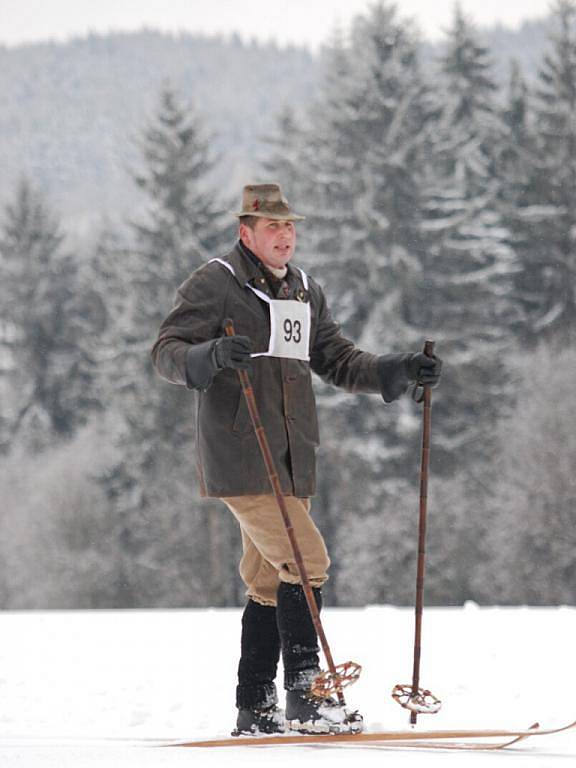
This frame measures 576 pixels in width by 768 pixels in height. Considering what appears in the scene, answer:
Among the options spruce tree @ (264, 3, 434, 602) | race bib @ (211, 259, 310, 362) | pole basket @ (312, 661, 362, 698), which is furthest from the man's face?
spruce tree @ (264, 3, 434, 602)

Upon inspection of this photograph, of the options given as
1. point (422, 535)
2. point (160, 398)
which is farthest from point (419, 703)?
point (160, 398)

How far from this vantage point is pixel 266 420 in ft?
17.5

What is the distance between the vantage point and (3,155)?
71.9m

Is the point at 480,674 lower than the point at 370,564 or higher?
higher

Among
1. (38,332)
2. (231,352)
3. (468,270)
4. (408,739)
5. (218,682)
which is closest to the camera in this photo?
(408,739)

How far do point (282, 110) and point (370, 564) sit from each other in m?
14.1

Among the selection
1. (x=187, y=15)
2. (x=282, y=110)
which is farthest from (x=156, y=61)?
(x=282, y=110)

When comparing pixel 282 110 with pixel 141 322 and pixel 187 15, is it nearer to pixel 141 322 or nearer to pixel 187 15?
pixel 141 322

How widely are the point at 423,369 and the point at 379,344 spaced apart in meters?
27.9

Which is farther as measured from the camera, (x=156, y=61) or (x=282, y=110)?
(x=156, y=61)

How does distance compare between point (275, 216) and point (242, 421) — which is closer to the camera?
point (242, 421)

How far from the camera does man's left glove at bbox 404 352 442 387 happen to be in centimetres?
547

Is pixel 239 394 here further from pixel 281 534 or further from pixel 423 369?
pixel 423 369

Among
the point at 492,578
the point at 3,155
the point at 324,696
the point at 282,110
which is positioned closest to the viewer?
the point at 324,696
